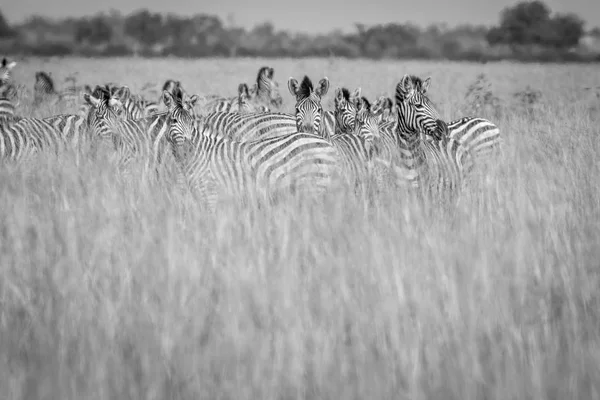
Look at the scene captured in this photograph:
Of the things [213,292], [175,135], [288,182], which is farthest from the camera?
[175,135]

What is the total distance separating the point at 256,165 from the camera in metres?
6.10

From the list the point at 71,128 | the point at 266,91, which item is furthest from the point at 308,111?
the point at 266,91

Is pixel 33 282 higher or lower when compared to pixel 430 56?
lower

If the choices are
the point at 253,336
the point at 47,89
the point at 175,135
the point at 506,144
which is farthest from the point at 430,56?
the point at 253,336

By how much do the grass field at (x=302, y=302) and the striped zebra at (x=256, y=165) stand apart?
0.73 m

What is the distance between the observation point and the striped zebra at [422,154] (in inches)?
232

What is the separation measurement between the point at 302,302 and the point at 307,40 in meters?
82.7

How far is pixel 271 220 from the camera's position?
4.83 metres

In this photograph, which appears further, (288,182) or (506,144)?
(506,144)

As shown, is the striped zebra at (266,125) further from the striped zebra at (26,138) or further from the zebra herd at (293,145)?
the striped zebra at (26,138)

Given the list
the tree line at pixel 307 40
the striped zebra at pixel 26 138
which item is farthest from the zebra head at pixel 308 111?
the tree line at pixel 307 40

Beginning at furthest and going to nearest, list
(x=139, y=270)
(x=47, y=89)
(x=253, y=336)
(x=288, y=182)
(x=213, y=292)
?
(x=47, y=89) → (x=288, y=182) → (x=139, y=270) → (x=213, y=292) → (x=253, y=336)

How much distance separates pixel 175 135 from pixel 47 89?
42.0ft

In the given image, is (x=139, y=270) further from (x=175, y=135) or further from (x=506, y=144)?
(x=506, y=144)
